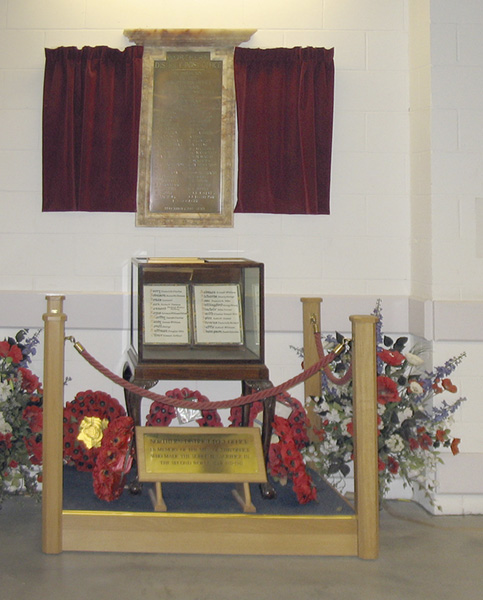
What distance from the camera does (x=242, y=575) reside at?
3.16 meters

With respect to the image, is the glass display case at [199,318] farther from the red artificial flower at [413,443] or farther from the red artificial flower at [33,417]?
the red artificial flower at [413,443]

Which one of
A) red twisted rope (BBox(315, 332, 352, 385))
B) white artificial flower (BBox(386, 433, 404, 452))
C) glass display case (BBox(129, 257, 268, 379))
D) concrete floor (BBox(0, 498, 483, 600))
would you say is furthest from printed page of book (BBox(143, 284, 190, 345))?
white artificial flower (BBox(386, 433, 404, 452))

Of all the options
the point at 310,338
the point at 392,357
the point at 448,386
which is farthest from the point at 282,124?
the point at 448,386

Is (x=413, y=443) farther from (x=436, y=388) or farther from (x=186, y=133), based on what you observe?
(x=186, y=133)

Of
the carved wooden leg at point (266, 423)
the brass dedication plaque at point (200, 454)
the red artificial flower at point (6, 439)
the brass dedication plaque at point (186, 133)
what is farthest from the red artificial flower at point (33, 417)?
the brass dedication plaque at point (186, 133)

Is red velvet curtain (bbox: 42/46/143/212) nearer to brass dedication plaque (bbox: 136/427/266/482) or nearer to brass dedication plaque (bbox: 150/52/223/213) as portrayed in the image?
brass dedication plaque (bbox: 150/52/223/213)

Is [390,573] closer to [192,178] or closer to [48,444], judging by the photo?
[48,444]

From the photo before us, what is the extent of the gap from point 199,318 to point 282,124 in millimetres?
1413

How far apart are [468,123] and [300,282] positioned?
4.38 feet

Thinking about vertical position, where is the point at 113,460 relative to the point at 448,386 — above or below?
below

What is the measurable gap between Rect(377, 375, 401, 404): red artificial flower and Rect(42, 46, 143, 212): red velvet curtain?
1.80m

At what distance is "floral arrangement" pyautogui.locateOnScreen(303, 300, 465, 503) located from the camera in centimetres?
389

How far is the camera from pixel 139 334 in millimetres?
3629

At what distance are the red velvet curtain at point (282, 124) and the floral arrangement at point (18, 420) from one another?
156 centimetres
